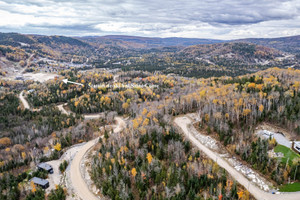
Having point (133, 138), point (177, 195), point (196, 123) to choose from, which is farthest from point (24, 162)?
point (196, 123)

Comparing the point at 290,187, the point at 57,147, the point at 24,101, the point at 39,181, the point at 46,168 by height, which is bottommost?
the point at 24,101

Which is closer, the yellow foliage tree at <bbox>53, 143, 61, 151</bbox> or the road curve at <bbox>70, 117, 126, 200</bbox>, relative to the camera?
the road curve at <bbox>70, 117, 126, 200</bbox>

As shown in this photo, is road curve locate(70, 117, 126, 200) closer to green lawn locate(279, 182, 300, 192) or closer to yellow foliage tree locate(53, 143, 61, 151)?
yellow foliage tree locate(53, 143, 61, 151)

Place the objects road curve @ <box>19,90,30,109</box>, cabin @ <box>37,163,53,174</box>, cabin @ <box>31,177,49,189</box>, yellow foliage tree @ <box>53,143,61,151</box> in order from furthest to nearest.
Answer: road curve @ <box>19,90,30,109</box>
yellow foliage tree @ <box>53,143,61,151</box>
cabin @ <box>37,163,53,174</box>
cabin @ <box>31,177,49,189</box>

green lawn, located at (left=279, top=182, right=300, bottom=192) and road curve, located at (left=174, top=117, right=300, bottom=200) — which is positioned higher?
green lawn, located at (left=279, top=182, right=300, bottom=192)

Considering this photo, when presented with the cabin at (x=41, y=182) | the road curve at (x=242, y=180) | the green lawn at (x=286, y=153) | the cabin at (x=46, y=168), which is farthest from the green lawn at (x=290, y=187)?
the cabin at (x=46, y=168)

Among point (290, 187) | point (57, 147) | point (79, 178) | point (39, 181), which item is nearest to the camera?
point (290, 187)

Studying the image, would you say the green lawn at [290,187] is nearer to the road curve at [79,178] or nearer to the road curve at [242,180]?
the road curve at [242,180]

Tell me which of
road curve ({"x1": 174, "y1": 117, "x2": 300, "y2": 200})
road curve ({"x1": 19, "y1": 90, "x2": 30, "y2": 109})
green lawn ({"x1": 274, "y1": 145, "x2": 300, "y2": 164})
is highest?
green lawn ({"x1": 274, "y1": 145, "x2": 300, "y2": 164})

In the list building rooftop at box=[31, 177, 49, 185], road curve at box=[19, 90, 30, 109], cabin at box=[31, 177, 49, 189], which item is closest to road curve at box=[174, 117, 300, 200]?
cabin at box=[31, 177, 49, 189]

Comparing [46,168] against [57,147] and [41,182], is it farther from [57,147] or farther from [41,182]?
[57,147]

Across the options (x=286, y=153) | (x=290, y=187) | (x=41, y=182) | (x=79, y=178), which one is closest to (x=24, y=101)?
(x=41, y=182)

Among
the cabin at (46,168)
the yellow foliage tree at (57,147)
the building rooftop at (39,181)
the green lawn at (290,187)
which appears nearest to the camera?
the green lawn at (290,187)

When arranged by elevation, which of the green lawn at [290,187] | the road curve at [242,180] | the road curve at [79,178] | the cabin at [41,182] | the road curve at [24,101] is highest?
the green lawn at [290,187]
